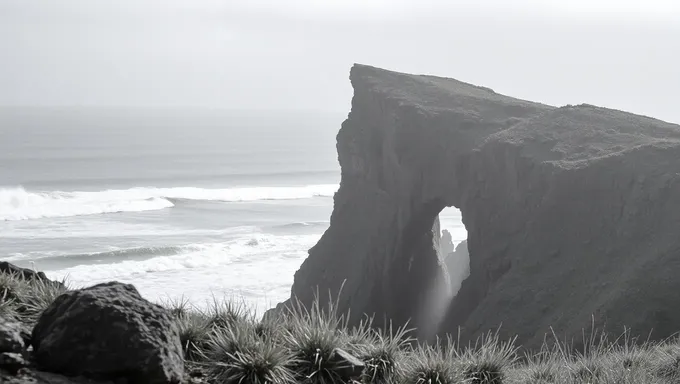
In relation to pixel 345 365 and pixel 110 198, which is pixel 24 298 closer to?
pixel 345 365

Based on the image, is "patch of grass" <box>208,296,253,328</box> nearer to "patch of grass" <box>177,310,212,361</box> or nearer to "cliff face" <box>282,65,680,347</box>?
"patch of grass" <box>177,310,212,361</box>

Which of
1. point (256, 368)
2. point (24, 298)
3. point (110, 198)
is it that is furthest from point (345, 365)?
point (110, 198)

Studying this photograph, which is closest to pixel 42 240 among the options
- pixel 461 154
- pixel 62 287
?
pixel 461 154

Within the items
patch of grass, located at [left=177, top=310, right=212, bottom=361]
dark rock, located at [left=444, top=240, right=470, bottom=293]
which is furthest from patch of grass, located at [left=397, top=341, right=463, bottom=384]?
dark rock, located at [left=444, top=240, right=470, bottom=293]

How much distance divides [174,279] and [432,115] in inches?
859

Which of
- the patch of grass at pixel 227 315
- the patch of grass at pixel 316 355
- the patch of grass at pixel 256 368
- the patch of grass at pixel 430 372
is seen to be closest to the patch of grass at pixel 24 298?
the patch of grass at pixel 227 315

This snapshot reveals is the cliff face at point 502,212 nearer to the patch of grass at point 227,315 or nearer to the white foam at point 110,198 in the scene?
the patch of grass at point 227,315

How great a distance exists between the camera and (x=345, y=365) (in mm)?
7590

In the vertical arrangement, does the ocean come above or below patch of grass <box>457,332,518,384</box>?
below

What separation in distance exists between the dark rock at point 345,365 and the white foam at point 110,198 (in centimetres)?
6623

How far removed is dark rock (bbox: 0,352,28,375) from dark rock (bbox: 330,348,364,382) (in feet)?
9.38

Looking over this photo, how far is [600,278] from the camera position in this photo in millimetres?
24578

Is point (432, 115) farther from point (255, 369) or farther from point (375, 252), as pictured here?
point (255, 369)

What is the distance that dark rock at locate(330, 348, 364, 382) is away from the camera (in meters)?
7.55
